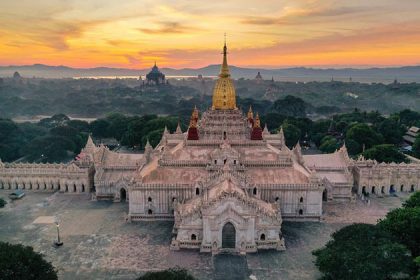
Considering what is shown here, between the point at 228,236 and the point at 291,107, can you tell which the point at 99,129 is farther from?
the point at 291,107

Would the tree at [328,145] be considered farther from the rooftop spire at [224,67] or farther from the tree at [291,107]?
the tree at [291,107]

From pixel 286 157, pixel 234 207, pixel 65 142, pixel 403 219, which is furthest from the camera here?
pixel 65 142

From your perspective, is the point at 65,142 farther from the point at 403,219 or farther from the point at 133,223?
the point at 403,219

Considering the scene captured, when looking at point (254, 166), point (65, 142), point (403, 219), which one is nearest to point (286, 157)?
point (254, 166)

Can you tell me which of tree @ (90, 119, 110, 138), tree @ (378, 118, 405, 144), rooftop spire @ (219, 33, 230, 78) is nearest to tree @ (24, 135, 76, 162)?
tree @ (90, 119, 110, 138)

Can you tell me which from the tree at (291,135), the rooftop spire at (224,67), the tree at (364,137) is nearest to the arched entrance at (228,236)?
the rooftop spire at (224,67)

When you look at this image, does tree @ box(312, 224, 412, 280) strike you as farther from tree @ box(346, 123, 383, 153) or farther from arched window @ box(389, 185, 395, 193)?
tree @ box(346, 123, 383, 153)

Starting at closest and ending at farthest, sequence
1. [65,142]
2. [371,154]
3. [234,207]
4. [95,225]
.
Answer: [234,207]
[95,225]
[371,154]
[65,142]

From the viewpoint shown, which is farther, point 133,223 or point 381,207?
point 381,207
